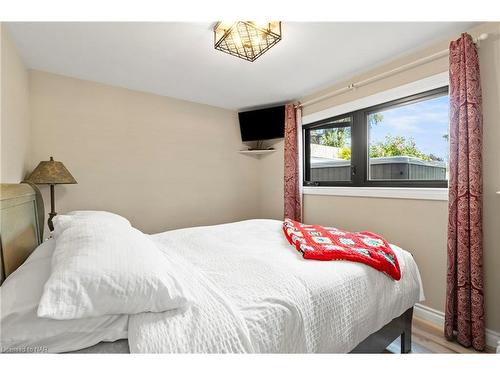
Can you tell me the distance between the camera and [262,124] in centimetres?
366

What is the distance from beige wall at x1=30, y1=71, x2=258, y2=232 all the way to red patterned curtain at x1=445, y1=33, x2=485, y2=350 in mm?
2604

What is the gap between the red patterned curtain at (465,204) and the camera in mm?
1712

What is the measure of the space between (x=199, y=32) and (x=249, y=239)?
1593 mm

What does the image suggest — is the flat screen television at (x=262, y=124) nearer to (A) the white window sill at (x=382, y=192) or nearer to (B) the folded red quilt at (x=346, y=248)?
(A) the white window sill at (x=382, y=192)

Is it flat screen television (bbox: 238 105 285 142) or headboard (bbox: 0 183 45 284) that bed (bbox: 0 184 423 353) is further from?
flat screen television (bbox: 238 105 285 142)

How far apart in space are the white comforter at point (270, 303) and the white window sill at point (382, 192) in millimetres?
816

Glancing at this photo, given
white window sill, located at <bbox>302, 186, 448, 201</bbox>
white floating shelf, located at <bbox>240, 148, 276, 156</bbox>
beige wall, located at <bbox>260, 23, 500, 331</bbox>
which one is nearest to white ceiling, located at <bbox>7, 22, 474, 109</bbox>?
beige wall, located at <bbox>260, 23, 500, 331</bbox>

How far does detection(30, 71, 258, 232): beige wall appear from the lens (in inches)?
101

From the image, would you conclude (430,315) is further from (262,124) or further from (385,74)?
(262,124)

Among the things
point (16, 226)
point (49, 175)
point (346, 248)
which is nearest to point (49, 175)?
point (49, 175)
